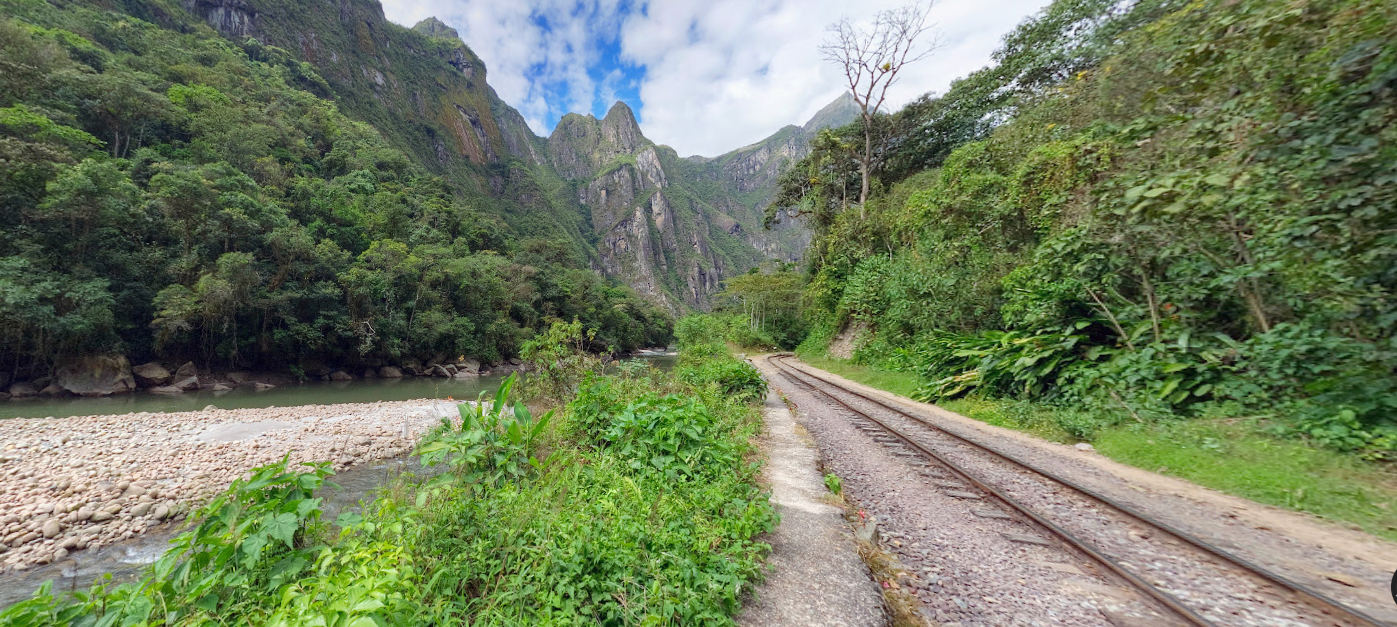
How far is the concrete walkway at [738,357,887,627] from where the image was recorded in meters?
2.47

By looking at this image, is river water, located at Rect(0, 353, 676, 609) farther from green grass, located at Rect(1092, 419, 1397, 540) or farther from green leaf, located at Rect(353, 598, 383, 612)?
green grass, located at Rect(1092, 419, 1397, 540)

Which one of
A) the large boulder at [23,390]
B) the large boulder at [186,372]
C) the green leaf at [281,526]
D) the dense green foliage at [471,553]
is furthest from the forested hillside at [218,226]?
the green leaf at [281,526]

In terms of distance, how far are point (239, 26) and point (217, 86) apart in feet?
140

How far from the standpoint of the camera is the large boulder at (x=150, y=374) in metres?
17.9

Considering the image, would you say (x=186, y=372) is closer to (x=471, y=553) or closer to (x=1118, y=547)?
(x=471, y=553)

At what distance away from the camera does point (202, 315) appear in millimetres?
18781

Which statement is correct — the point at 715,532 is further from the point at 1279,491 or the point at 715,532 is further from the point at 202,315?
the point at 202,315

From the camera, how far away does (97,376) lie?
1661 cm

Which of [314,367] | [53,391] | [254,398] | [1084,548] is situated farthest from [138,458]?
[314,367]

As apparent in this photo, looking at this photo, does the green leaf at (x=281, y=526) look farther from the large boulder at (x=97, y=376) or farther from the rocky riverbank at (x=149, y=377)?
the large boulder at (x=97, y=376)

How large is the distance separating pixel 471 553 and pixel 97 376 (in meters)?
25.5

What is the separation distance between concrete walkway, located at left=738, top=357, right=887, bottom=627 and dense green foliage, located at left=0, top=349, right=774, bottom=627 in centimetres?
17

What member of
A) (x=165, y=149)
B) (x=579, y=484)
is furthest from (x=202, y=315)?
(x=579, y=484)

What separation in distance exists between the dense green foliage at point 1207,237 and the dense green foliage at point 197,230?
32.8 feet
